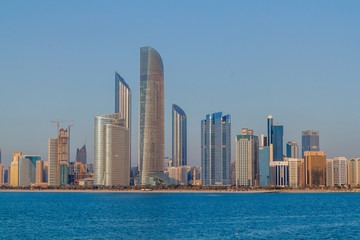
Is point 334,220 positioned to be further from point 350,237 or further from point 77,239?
point 77,239

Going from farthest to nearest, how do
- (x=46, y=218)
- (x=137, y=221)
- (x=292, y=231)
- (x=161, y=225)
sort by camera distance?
(x=46, y=218) < (x=137, y=221) < (x=161, y=225) < (x=292, y=231)

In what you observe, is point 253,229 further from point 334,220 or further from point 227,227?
point 334,220

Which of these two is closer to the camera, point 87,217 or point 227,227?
point 227,227

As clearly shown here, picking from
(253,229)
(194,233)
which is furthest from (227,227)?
(194,233)

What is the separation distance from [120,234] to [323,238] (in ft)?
111

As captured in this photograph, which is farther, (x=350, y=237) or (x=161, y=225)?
(x=161, y=225)

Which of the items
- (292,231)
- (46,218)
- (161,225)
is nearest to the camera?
(292,231)

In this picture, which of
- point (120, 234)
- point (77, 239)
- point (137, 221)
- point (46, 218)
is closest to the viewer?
point (77, 239)

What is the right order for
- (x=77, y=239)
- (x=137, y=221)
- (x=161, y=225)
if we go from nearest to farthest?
(x=77, y=239) → (x=161, y=225) → (x=137, y=221)

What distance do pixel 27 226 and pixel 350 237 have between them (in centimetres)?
6113

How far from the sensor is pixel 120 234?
97.0m

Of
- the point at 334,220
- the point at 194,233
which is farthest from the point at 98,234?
the point at 334,220

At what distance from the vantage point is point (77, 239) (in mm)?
91000

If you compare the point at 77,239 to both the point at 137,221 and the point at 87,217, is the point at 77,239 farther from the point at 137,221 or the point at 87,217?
the point at 87,217
